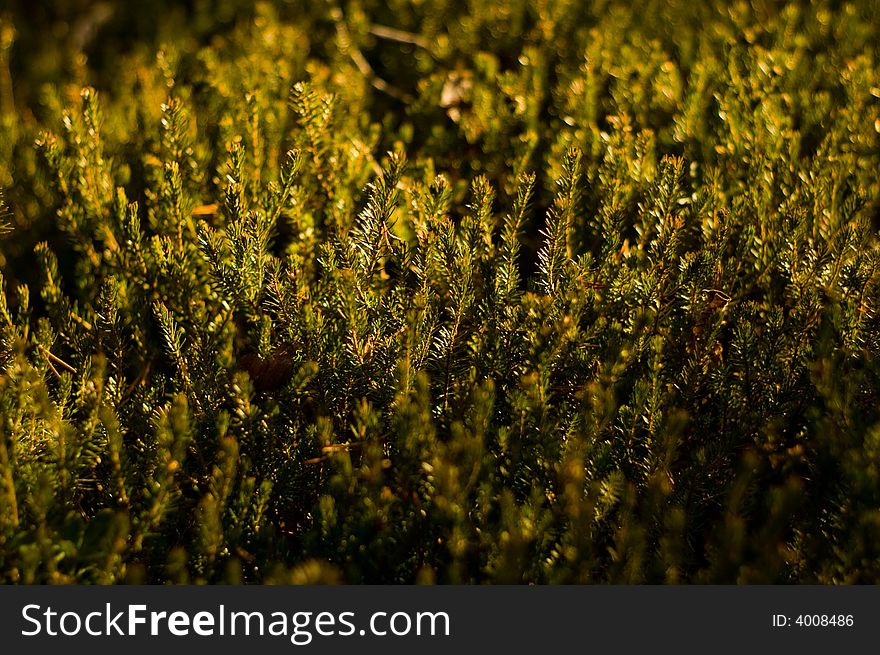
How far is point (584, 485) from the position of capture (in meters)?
1.69

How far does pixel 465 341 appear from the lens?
195 cm

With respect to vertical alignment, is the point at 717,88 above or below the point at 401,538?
above

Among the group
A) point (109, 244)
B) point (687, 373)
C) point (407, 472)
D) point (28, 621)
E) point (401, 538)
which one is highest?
point (109, 244)

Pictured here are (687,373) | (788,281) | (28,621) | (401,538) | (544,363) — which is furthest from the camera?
(788,281)

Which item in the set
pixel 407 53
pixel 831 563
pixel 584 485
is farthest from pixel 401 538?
pixel 407 53

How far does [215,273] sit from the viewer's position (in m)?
1.91

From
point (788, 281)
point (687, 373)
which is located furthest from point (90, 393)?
point (788, 281)

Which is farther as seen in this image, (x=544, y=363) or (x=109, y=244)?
(x=109, y=244)

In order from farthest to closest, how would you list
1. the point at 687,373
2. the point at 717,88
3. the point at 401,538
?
the point at 717,88 < the point at 687,373 < the point at 401,538

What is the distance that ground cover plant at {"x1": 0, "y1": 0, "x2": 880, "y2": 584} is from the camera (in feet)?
5.21

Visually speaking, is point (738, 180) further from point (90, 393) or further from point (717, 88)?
point (90, 393)

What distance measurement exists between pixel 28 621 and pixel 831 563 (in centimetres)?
180

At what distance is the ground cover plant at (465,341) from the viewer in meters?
1.59

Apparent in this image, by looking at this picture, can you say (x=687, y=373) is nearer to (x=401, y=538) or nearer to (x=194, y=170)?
(x=401, y=538)
